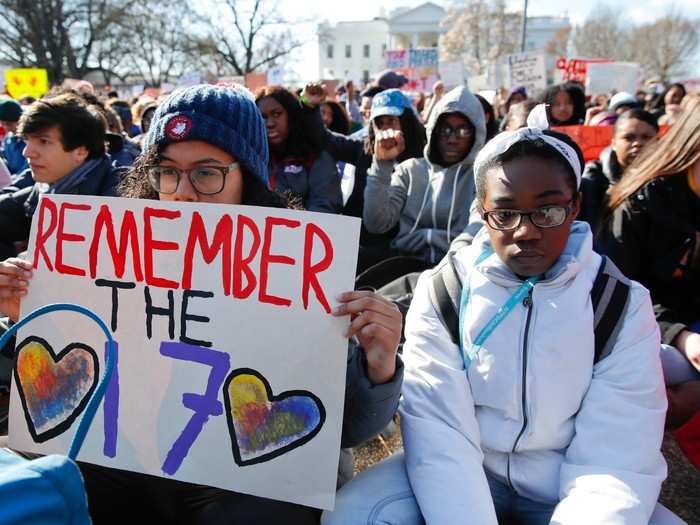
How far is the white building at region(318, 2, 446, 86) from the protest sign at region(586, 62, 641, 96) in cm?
7308

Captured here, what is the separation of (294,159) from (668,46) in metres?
55.1

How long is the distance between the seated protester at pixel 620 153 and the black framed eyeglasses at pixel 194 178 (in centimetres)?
229

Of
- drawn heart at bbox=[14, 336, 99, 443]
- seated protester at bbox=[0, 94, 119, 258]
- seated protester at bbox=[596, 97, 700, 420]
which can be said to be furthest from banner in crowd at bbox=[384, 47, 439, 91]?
drawn heart at bbox=[14, 336, 99, 443]

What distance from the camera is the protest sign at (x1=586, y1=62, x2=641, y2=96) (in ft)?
37.1

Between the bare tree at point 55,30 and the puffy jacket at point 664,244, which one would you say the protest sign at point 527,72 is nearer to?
the puffy jacket at point 664,244

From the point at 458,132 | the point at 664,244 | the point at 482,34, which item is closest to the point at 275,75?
the point at 458,132

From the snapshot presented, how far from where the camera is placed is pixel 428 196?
11.0 feet

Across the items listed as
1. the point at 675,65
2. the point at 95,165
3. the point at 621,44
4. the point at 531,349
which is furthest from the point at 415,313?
the point at 621,44

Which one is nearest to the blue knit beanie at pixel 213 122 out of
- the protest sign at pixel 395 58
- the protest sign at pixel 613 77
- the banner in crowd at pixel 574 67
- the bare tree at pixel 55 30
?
the protest sign at pixel 613 77

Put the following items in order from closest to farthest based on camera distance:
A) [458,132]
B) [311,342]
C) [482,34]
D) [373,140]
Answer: [311,342]
[458,132]
[373,140]
[482,34]

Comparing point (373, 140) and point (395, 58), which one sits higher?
point (395, 58)

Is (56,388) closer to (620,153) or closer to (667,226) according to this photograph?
(667,226)

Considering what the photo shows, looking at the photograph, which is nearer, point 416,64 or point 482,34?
point 416,64

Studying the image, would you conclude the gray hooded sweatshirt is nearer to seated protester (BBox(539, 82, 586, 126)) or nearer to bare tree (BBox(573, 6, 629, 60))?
seated protester (BBox(539, 82, 586, 126))
